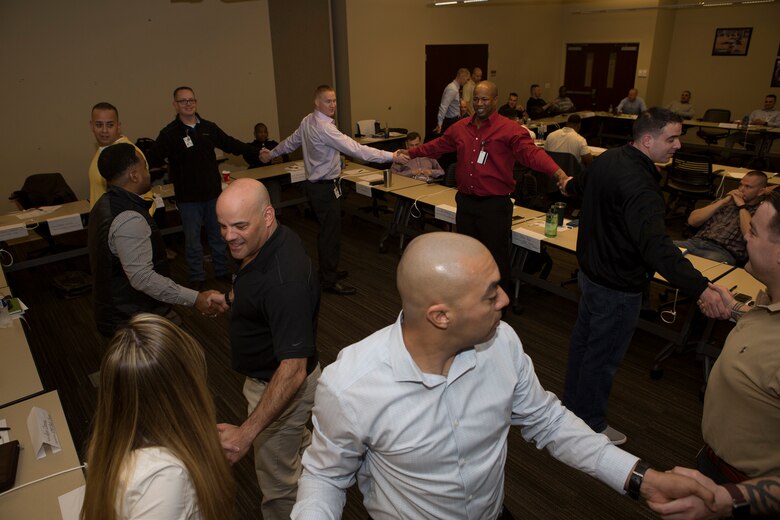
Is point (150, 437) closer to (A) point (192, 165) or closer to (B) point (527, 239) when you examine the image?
(B) point (527, 239)

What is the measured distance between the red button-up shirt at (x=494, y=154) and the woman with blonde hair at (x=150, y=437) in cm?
310

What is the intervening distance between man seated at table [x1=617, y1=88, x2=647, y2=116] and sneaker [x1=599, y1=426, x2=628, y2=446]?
9.62 meters

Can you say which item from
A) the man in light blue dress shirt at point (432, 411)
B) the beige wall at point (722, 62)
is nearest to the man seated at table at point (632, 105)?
the beige wall at point (722, 62)

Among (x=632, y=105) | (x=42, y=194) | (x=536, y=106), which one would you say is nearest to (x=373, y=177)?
(x=42, y=194)

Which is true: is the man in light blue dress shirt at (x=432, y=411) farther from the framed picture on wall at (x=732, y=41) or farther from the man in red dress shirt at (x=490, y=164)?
the framed picture on wall at (x=732, y=41)

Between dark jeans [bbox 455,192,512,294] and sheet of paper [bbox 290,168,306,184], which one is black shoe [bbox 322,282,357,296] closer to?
dark jeans [bbox 455,192,512,294]

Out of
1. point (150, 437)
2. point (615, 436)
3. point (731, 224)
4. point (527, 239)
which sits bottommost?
point (615, 436)

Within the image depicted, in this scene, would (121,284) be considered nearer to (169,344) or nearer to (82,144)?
(169,344)

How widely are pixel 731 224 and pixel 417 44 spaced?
7.39 m

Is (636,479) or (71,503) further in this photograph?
(71,503)

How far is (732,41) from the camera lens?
10.5 m

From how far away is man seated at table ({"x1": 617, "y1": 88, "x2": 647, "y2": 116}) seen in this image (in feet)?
35.3

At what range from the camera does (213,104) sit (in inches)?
310

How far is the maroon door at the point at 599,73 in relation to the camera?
38.1 feet
